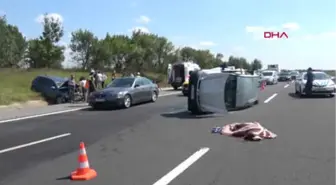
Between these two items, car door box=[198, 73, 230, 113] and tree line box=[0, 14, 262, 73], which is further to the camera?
tree line box=[0, 14, 262, 73]

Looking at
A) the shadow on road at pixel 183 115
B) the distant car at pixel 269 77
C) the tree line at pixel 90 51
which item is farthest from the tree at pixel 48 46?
the shadow on road at pixel 183 115

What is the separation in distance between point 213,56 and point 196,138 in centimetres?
10194

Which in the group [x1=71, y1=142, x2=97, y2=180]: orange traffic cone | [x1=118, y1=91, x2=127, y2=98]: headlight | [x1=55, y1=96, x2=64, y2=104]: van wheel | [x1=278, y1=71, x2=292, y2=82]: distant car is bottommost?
[x1=278, y1=71, x2=292, y2=82]: distant car

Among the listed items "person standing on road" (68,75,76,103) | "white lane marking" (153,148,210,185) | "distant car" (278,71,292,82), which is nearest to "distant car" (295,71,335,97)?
"person standing on road" (68,75,76,103)

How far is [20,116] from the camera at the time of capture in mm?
17844

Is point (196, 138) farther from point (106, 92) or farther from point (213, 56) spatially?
point (213, 56)

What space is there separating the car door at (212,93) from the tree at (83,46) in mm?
47469

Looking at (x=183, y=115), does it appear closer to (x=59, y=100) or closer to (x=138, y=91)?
(x=138, y=91)

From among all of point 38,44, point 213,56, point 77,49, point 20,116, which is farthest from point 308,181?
point 213,56

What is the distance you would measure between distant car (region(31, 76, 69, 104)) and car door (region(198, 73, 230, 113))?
36.4 ft

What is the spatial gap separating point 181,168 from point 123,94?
13133 millimetres

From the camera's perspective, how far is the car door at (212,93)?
52.7 feet

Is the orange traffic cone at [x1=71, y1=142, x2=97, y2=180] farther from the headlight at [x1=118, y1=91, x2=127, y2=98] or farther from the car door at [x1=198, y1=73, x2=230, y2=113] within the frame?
the headlight at [x1=118, y1=91, x2=127, y2=98]

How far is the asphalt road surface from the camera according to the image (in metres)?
6.66
